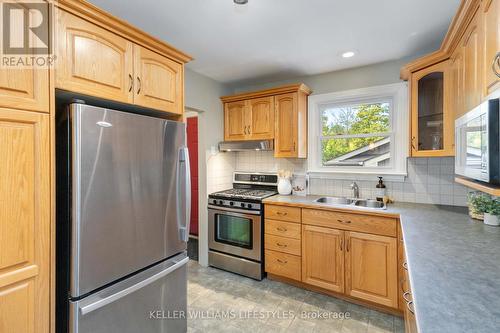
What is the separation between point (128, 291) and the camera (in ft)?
4.84

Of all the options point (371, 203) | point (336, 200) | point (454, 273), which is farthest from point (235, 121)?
point (454, 273)

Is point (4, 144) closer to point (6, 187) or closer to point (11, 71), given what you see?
point (6, 187)

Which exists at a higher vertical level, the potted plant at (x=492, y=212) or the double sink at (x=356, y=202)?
the potted plant at (x=492, y=212)

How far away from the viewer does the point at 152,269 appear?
1640mm

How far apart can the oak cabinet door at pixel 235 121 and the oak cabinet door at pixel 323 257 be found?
1505 millimetres

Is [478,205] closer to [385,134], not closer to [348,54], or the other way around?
[385,134]

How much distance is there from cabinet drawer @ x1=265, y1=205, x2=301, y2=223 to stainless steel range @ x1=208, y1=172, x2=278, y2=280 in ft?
0.30

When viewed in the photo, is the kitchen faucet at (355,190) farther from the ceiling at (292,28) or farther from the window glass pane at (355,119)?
the ceiling at (292,28)

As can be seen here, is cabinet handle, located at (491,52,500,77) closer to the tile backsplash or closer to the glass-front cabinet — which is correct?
the glass-front cabinet

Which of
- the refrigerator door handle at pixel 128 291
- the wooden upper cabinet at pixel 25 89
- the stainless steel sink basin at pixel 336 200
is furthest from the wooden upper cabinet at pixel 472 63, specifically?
the wooden upper cabinet at pixel 25 89

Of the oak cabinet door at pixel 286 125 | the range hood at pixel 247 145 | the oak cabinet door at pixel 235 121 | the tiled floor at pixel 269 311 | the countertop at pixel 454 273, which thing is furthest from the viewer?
the oak cabinet door at pixel 235 121

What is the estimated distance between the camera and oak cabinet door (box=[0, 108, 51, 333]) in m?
1.08

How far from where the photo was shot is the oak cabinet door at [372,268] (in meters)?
2.18
